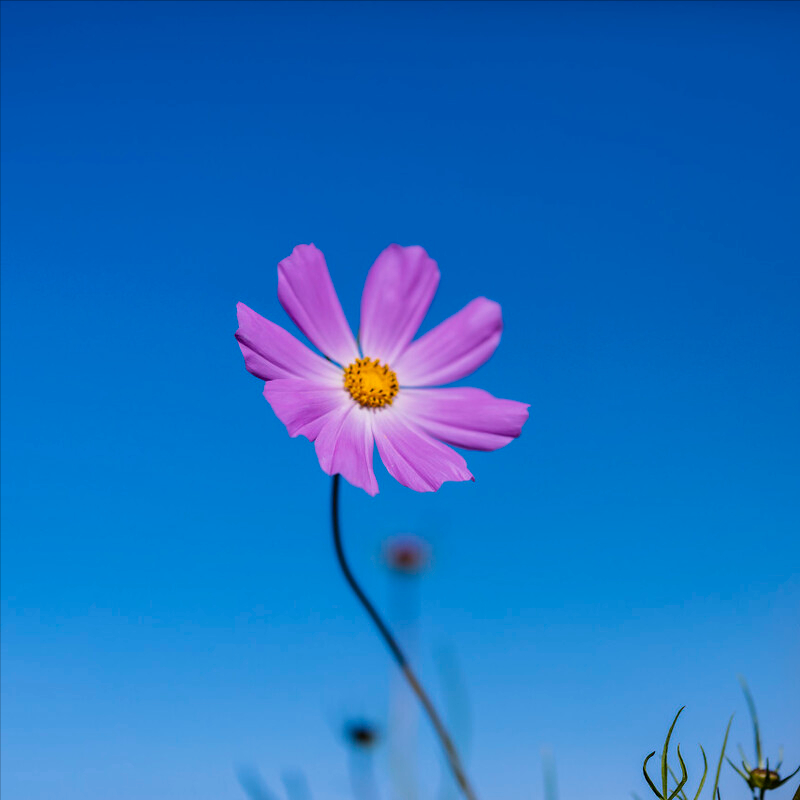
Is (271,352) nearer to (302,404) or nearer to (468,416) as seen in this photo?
(302,404)

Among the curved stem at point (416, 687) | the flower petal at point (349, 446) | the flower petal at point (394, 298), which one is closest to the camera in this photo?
the curved stem at point (416, 687)

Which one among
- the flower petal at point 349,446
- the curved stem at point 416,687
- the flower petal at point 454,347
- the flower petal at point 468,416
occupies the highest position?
the flower petal at point 454,347

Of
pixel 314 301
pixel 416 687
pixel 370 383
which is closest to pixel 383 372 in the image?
pixel 370 383

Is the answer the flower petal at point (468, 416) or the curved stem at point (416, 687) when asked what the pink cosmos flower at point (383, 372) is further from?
the curved stem at point (416, 687)

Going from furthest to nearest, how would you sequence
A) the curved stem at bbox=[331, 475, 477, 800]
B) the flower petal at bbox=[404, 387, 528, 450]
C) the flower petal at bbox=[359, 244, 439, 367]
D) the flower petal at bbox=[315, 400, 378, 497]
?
the flower petal at bbox=[359, 244, 439, 367]
the flower petal at bbox=[404, 387, 528, 450]
the flower petal at bbox=[315, 400, 378, 497]
the curved stem at bbox=[331, 475, 477, 800]

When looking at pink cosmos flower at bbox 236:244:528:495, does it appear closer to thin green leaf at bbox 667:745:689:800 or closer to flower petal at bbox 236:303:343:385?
flower petal at bbox 236:303:343:385

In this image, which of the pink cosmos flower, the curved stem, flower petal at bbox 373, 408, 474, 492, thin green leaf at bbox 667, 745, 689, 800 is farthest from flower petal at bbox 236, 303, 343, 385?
thin green leaf at bbox 667, 745, 689, 800

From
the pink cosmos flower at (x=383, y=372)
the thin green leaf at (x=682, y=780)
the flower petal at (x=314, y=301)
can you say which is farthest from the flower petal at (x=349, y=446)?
the thin green leaf at (x=682, y=780)
